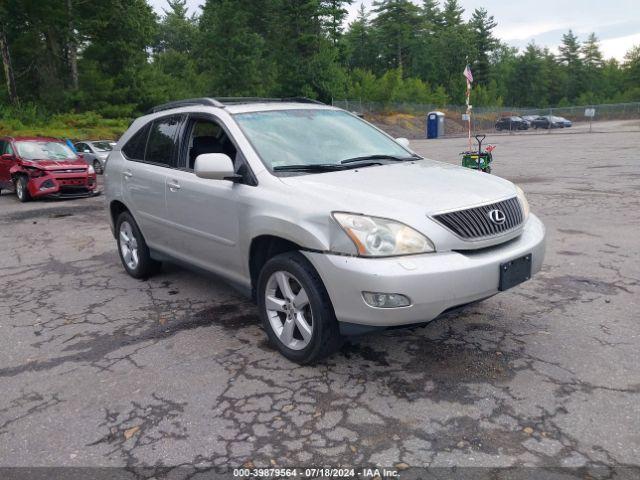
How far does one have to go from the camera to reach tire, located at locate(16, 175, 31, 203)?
525 inches

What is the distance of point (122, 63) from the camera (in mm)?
37844

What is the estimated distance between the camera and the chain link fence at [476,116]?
157 ft

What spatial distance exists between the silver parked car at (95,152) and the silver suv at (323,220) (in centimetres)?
1667

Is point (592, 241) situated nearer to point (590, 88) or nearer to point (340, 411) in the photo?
point (340, 411)

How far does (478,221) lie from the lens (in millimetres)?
3502

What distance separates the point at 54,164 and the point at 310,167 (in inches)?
450

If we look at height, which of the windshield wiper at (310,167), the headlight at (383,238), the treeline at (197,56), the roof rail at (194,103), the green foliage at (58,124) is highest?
the treeline at (197,56)

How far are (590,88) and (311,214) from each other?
10959 centimetres

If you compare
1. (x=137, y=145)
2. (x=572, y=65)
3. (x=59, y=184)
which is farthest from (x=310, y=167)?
(x=572, y=65)

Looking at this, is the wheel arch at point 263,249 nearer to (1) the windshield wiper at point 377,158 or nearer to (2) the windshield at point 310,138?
(2) the windshield at point 310,138

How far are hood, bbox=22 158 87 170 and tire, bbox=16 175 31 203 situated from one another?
0.39m

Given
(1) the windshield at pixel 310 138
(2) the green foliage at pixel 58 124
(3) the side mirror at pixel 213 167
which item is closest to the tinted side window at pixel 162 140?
(1) the windshield at pixel 310 138

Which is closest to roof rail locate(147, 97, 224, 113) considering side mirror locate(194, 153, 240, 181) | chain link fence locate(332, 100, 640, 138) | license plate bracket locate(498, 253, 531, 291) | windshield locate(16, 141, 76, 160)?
side mirror locate(194, 153, 240, 181)

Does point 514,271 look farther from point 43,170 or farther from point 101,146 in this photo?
point 101,146
